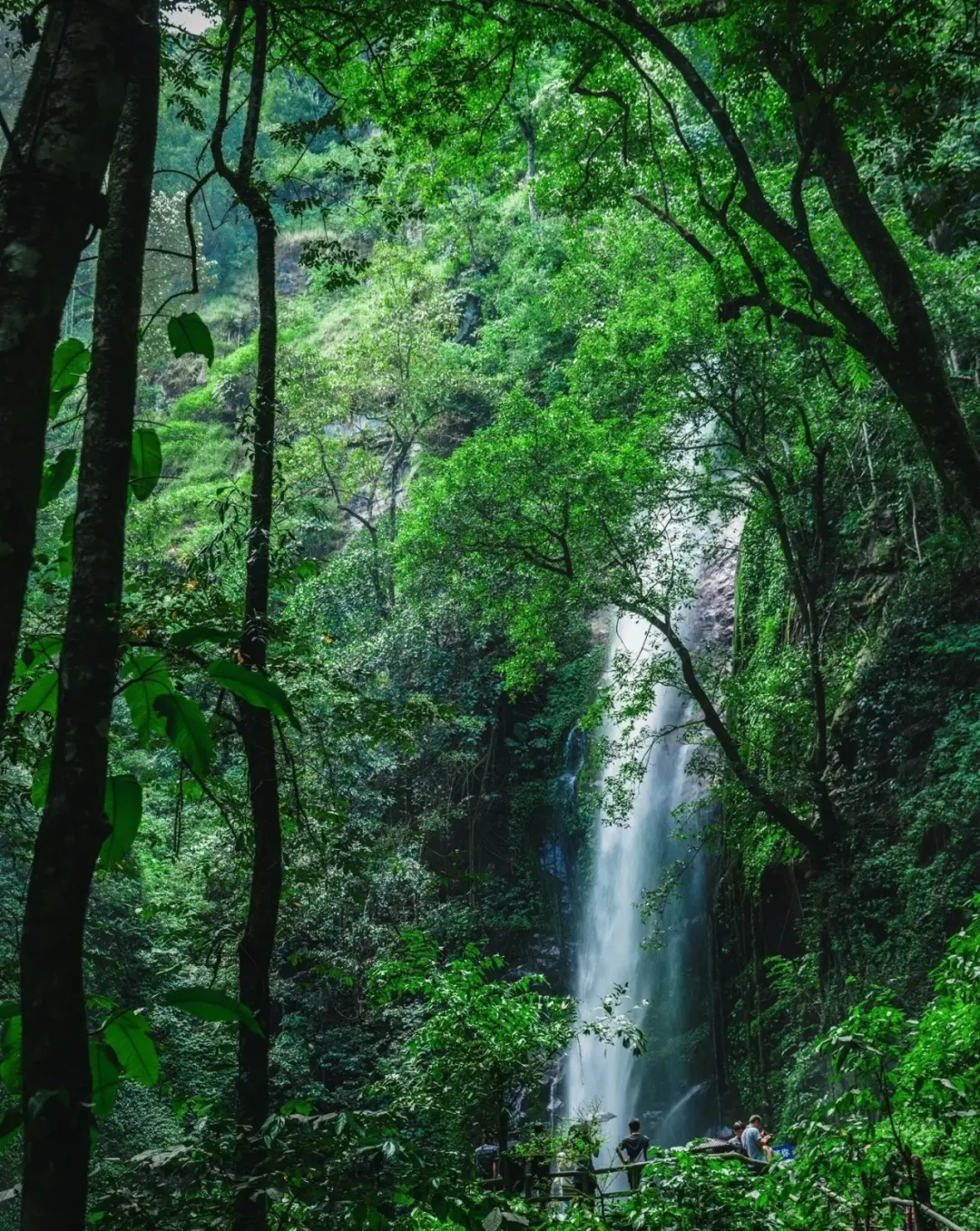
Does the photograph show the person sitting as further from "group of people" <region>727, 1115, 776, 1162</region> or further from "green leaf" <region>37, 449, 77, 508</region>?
"green leaf" <region>37, 449, 77, 508</region>

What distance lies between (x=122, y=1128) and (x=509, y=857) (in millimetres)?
9440

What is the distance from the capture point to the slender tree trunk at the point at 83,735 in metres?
1.39

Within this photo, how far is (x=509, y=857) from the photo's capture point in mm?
18578

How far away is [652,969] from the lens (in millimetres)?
15258

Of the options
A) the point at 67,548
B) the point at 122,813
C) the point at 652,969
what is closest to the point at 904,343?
the point at 67,548

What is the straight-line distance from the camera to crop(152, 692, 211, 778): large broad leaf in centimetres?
158

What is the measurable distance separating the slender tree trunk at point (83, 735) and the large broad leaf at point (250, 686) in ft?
0.66

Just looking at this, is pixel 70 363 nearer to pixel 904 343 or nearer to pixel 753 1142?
pixel 904 343

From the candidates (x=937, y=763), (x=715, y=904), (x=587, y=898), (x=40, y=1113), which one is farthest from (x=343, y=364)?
(x=40, y=1113)

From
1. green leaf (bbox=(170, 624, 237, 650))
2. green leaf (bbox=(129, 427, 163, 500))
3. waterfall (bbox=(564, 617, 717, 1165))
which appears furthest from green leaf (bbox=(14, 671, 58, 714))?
waterfall (bbox=(564, 617, 717, 1165))

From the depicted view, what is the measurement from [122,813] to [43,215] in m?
0.86

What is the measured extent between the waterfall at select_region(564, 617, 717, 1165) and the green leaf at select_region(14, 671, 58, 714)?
12426 millimetres

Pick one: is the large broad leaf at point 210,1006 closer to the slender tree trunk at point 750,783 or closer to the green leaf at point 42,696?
the green leaf at point 42,696

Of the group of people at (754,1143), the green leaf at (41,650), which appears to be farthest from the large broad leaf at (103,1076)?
the group of people at (754,1143)
